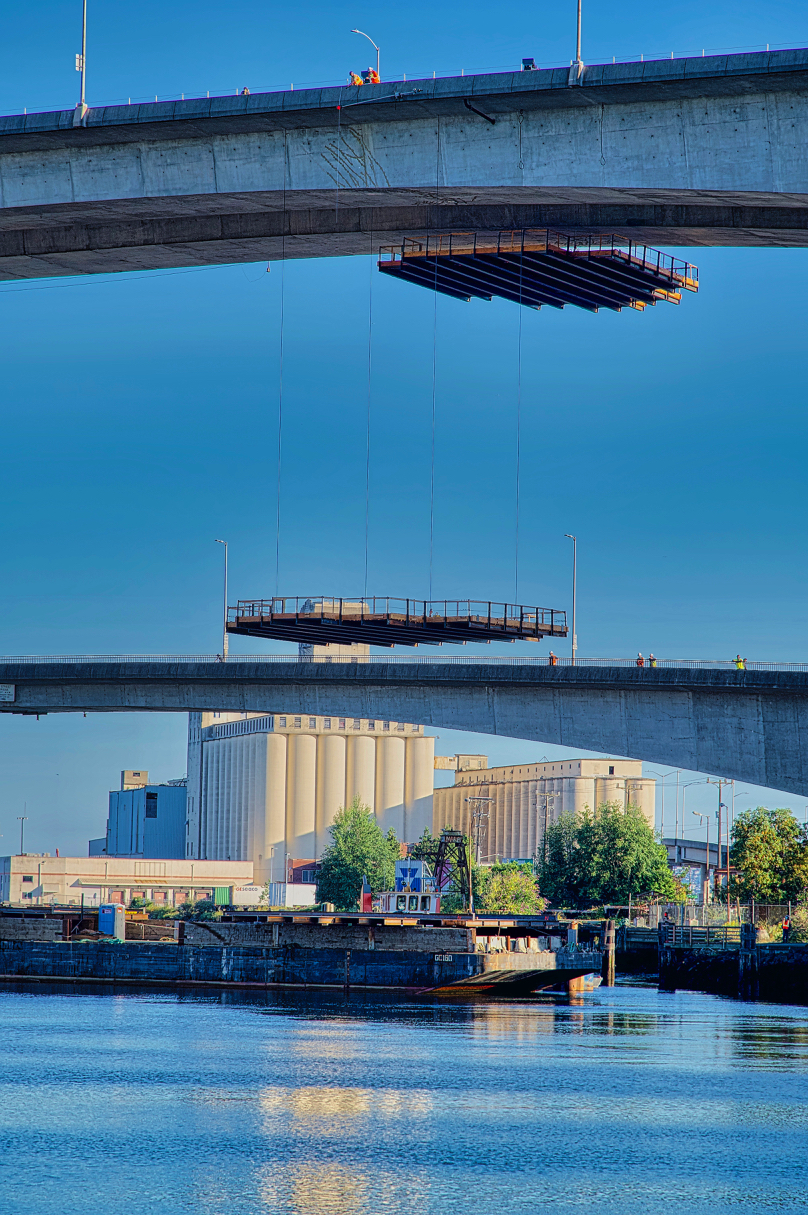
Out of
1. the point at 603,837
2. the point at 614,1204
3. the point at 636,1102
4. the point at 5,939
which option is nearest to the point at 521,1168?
the point at 614,1204

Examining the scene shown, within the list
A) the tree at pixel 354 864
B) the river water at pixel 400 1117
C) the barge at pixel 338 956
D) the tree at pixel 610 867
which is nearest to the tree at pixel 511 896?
the tree at pixel 610 867

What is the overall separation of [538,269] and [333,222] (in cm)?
671

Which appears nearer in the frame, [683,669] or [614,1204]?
[614,1204]

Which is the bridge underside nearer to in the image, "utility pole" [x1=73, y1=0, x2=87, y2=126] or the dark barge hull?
"utility pole" [x1=73, y1=0, x2=87, y2=126]

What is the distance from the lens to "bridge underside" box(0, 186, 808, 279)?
41844mm

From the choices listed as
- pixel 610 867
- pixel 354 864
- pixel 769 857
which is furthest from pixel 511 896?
pixel 769 857

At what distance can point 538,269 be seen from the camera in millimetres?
49344

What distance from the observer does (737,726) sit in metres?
57.7

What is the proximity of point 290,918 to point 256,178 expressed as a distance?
4607cm

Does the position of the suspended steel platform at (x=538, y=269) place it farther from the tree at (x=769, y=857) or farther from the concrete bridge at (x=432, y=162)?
the tree at (x=769, y=857)

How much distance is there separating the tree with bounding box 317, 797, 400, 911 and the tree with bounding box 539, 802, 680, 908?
1174 inches

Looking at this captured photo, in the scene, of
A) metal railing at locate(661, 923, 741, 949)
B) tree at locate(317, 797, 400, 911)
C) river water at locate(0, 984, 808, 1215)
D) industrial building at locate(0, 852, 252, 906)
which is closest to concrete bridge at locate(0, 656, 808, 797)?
river water at locate(0, 984, 808, 1215)

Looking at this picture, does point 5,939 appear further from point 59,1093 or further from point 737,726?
point 59,1093

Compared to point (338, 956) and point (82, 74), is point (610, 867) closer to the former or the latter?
point (338, 956)
